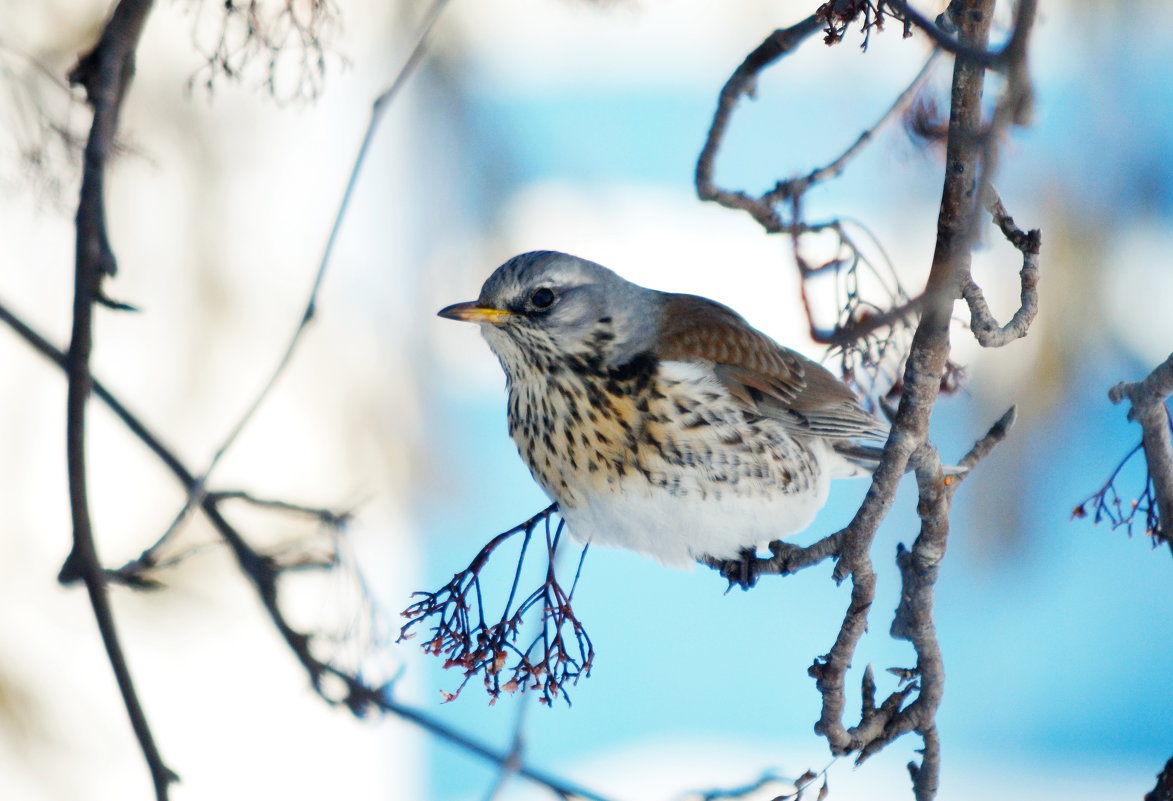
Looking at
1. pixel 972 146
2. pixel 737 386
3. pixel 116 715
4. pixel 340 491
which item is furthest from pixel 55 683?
pixel 972 146

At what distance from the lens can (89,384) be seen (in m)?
1.36

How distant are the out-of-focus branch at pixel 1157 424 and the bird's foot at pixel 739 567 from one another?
0.56 metres

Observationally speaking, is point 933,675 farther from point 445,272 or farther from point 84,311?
point 445,272

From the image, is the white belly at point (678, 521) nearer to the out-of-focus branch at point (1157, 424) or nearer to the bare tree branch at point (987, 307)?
the out-of-focus branch at point (1157, 424)

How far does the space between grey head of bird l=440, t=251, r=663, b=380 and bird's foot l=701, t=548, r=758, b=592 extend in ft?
1.15

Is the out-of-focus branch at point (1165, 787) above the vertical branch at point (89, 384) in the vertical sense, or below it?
below

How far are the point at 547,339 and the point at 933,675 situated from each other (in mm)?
722

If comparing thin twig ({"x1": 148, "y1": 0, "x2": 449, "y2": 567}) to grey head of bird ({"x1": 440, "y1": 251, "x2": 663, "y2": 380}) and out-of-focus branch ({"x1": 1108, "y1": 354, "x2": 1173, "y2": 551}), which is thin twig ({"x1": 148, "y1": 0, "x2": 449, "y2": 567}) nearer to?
grey head of bird ({"x1": 440, "y1": 251, "x2": 663, "y2": 380})

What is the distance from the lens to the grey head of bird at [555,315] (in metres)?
1.71

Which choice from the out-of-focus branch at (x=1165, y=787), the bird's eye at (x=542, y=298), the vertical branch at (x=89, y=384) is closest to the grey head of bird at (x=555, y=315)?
the bird's eye at (x=542, y=298)

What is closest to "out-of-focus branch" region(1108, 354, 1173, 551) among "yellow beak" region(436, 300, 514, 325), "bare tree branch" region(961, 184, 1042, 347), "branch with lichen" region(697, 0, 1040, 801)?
"branch with lichen" region(697, 0, 1040, 801)

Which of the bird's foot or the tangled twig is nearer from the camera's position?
the tangled twig

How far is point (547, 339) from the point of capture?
1.77 m

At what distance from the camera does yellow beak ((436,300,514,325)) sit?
1.64 m
